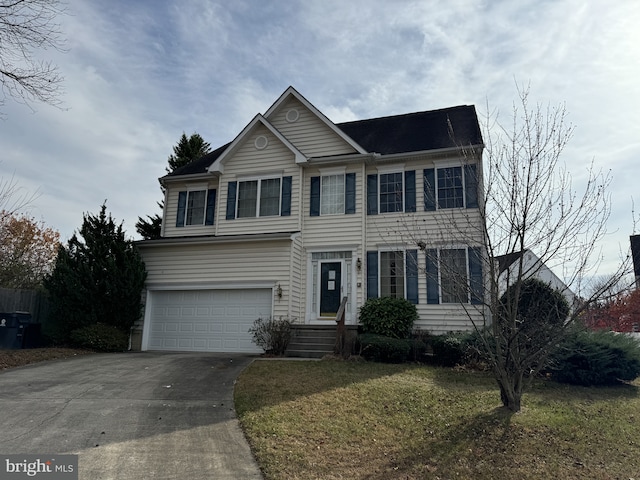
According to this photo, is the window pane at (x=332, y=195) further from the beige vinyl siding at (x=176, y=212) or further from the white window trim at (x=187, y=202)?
the white window trim at (x=187, y=202)

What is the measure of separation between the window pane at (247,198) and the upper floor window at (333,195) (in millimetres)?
2081

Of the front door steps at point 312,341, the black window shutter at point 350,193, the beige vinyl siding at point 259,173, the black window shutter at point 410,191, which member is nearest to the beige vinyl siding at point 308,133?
the beige vinyl siding at point 259,173

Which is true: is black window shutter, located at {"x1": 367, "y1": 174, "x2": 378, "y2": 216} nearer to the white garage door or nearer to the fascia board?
the fascia board

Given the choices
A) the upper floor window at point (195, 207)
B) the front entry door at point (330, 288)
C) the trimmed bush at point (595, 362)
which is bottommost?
the trimmed bush at point (595, 362)

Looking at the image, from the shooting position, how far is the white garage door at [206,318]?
1393cm

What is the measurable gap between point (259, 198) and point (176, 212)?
3794mm

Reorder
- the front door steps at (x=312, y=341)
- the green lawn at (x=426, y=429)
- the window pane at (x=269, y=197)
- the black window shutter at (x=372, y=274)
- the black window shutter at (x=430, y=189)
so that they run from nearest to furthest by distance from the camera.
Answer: the green lawn at (x=426, y=429) < the front door steps at (x=312, y=341) < the black window shutter at (x=430, y=189) < the black window shutter at (x=372, y=274) < the window pane at (x=269, y=197)

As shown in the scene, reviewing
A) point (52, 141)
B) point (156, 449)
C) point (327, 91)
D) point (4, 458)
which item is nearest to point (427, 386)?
point (156, 449)

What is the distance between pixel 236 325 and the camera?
1404cm

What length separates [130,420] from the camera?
20.9 ft

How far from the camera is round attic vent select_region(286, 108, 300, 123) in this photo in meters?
16.4

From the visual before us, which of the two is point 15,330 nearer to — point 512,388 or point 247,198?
point 247,198

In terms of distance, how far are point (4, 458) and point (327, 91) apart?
10.6 meters

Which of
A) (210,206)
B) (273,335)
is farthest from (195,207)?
(273,335)
